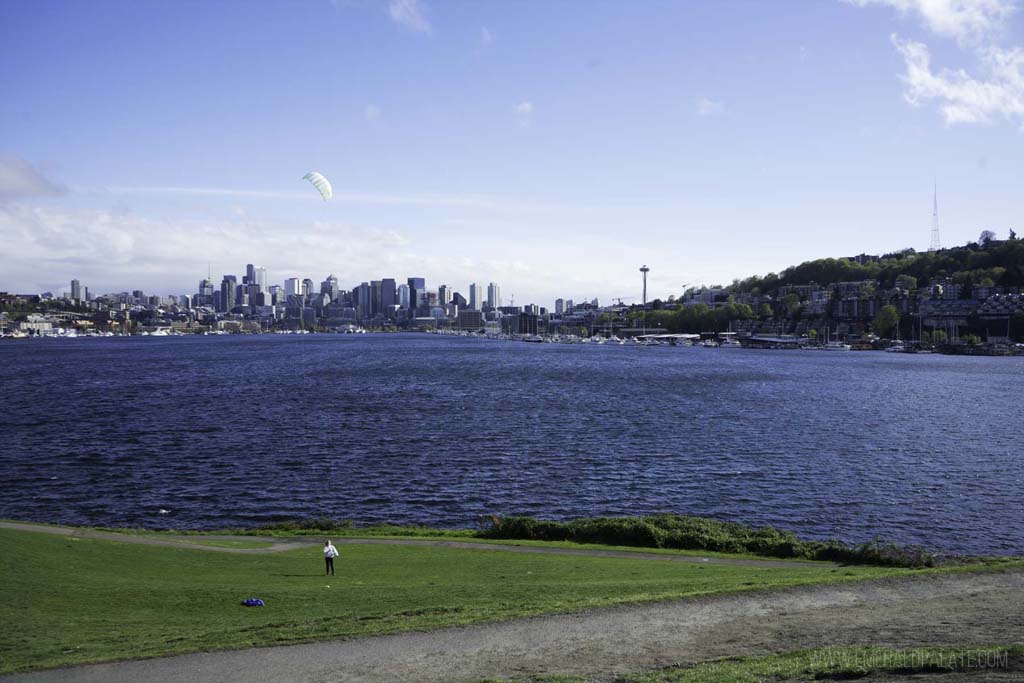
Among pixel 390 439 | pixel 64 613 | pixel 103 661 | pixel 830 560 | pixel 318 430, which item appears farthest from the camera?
pixel 318 430

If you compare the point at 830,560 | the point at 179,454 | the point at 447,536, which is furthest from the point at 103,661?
the point at 179,454

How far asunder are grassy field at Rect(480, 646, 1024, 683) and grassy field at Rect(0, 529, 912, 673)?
4.26 meters

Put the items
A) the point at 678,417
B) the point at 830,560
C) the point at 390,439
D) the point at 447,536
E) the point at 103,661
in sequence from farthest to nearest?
1. the point at 678,417
2. the point at 390,439
3. the point at 447,536
4. the point at 830,560
5. the point at 103,661

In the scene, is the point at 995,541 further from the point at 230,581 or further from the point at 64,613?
the point at 64,613

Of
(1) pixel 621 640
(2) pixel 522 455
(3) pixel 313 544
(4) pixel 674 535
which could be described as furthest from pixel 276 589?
(2) pixel 522 455

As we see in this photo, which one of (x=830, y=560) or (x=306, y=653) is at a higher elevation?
(x=306, y=653)

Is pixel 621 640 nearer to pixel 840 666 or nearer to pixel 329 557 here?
pixel 840 666

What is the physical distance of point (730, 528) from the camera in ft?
88.8

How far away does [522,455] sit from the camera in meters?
44.2

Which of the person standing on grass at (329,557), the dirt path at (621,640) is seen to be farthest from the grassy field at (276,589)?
the dirt path at (621,640)

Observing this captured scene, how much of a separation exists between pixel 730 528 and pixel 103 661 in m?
20.5

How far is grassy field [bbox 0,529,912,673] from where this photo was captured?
13.9m

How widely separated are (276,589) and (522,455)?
26781 millimetres

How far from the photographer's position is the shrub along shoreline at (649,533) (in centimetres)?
2366
